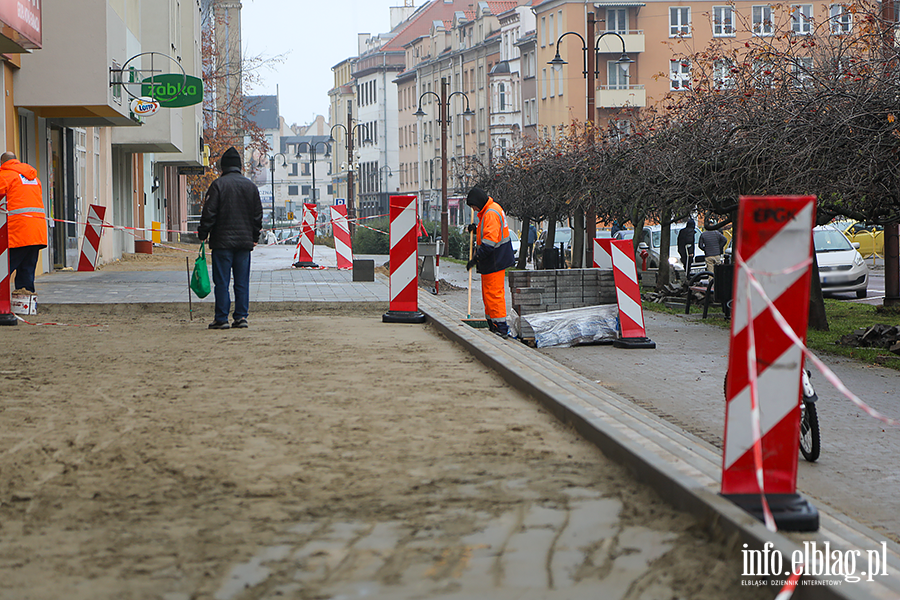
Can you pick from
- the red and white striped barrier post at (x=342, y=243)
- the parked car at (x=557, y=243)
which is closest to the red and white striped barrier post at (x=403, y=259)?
the red and white striped barrier post at (x=342, y=243)

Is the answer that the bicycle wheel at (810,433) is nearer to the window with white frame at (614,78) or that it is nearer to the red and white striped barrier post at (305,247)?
the red and white striped barrier post at (305,247)

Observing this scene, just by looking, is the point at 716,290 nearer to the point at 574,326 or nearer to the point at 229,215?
the point at 574,326

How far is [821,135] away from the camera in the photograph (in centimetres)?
1241

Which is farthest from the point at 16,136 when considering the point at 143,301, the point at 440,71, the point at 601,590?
the point at 440,71

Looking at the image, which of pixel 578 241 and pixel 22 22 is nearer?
pixel 22 22

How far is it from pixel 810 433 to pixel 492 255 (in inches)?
247

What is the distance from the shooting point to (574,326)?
44.9 ft

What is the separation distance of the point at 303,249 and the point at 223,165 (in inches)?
613

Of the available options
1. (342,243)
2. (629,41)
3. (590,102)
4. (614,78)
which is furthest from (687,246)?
(614,78)

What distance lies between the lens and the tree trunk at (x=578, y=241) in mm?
33250

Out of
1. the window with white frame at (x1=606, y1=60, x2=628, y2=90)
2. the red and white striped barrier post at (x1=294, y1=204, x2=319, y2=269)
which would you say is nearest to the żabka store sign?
the red and white striped barrier post at (x1=294, y1=204, x2=319, y2=269)

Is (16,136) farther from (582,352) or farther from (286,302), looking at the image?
(582,352)

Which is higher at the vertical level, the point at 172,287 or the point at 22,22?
Answer: the point at 22,22

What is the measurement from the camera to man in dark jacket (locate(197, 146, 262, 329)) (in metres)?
12.8
